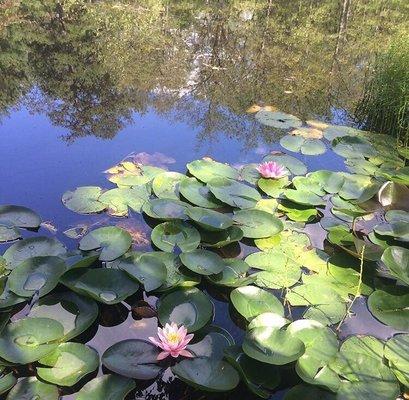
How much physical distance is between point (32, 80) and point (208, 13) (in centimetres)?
428

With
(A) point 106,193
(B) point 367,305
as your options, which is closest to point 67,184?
(A) point 106,193

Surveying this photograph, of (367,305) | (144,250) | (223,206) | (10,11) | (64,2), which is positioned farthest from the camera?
(64,2)

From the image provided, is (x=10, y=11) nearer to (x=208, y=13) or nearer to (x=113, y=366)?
(x=208, y=13)

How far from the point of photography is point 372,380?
1.42 metres

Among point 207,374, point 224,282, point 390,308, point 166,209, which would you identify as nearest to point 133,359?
point 207,374

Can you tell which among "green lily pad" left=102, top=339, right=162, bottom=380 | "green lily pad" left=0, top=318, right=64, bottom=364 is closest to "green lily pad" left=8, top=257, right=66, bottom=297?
"green lily pad" left=0, top=318, right=64, bottom=364

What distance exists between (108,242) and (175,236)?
12.5 inches

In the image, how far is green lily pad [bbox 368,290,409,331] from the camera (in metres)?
1.72

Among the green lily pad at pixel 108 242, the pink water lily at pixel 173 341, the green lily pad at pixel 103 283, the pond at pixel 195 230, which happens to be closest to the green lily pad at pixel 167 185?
the pond at pixel 195 230

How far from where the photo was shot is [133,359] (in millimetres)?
1453

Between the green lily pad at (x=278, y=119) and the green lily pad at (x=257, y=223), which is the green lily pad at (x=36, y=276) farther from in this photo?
the green lily pad at (x=278, y=119)

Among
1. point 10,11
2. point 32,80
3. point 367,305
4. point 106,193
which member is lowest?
point 367,305

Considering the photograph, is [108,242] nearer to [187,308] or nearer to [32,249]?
[32,249]

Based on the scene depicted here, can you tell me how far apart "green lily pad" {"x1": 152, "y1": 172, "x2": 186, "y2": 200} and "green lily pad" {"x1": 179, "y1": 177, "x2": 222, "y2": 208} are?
0.05m
